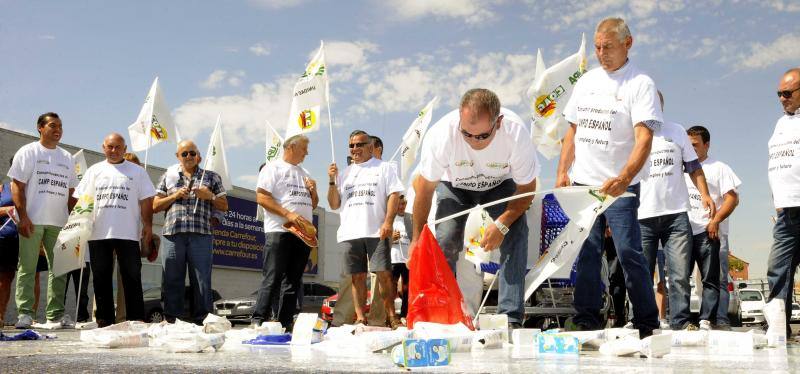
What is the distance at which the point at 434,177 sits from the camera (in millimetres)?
4508

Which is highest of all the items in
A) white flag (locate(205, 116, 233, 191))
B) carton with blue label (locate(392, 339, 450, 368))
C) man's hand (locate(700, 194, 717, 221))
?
white flag (locate(205, 116, 233, 191))

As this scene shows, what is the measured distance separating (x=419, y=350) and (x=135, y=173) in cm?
543

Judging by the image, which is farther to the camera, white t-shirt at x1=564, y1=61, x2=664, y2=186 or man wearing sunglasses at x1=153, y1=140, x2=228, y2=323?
man wearing sunglasses at x1=153, y1=140, x2=228, y2=323

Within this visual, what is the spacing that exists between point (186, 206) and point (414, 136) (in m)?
5.61

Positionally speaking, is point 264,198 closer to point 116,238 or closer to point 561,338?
point 116,238

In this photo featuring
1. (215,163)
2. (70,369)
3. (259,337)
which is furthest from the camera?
(215,163)

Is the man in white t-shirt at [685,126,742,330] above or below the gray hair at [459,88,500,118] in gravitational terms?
below

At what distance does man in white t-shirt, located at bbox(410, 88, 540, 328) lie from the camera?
4496mm

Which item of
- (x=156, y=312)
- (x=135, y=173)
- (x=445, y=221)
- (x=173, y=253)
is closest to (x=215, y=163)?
(x=135, y=173)

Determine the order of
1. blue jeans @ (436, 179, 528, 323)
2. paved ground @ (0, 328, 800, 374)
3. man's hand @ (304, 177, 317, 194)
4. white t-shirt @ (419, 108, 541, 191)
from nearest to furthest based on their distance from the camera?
1. paved ground @ (0, 328, 800, 374)
2. white t-shirt @ (419, 108, 541, 191)
3. blue jeans @ (436, 179, 528, 323)
4. man's hand @ (304, 177, 317, 194)

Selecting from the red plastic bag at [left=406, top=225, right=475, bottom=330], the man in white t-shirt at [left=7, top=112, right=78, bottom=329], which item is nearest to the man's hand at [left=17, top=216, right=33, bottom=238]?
the man in white t-shirt at [left=7, top=112, right=78, bottom=329]

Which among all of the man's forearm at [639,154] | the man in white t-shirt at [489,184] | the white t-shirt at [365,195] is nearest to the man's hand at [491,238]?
the man in white t-shirt at [489,184]

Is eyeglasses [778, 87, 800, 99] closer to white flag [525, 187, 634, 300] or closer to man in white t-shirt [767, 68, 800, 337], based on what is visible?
man in white t-shirt [767, 68, 800, 337]

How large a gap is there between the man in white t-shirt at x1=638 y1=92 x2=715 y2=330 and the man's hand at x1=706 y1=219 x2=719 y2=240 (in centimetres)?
66
